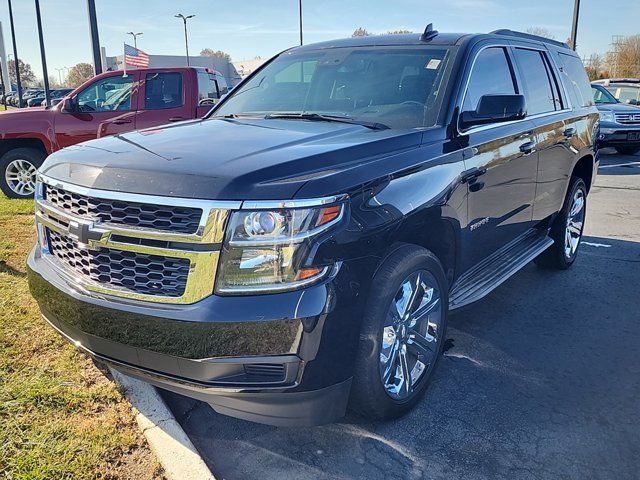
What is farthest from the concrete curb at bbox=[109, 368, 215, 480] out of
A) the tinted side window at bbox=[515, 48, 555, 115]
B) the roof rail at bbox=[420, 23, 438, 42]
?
the tinted side window at bbox=[515, 48, 555, 115]

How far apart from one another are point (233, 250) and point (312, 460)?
1141 millimetres

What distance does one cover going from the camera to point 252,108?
13.3ft

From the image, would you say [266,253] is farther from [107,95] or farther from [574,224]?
[107,95]

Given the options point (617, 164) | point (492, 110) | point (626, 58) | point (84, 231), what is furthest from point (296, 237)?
point (626, 58)

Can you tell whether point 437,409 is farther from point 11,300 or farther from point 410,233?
point 11,300

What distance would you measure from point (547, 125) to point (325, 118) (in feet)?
6.68

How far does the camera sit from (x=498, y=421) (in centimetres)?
307

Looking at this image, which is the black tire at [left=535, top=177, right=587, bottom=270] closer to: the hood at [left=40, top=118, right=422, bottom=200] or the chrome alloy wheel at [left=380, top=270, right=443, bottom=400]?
the chrome alloy wheel at [left=380, top=270, right=443, bottom=400]

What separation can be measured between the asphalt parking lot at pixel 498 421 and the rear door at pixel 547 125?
0.96m

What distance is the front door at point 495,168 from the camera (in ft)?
11.4

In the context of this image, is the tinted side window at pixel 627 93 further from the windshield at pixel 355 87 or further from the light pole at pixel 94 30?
the windshield at pixel 355 87

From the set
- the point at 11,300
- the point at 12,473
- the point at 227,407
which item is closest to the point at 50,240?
the point at 12,473

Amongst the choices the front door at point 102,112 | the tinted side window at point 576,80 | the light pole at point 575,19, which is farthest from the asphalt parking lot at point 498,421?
the light pole at point 575,19

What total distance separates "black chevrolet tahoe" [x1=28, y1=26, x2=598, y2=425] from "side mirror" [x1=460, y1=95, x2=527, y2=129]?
0.04ft
